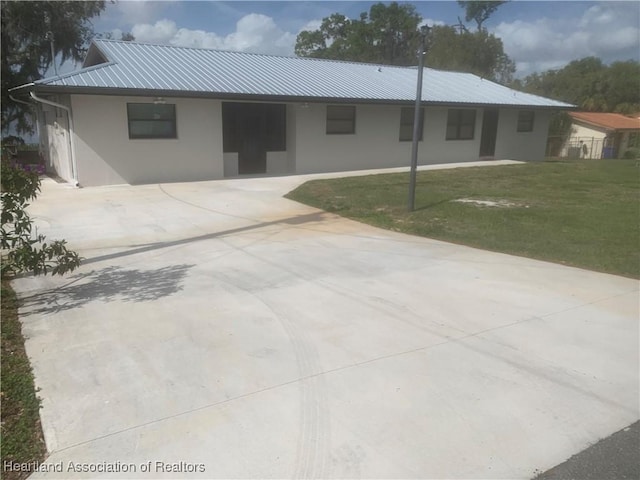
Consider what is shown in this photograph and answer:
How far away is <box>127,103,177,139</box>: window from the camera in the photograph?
1422 centimetres

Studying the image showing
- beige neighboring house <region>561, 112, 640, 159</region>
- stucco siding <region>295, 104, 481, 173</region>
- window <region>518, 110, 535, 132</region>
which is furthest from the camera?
beige neighboring house <region>561, 112, 640, 159</region>

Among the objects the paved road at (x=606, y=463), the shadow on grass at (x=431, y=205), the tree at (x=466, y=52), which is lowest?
the paved road at (x=606, y=463)

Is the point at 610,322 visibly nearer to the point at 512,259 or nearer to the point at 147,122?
the point at 512,259

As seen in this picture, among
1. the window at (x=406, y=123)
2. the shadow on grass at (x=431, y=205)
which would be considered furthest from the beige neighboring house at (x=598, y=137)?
the shadow on grass at (x=431, y=205)

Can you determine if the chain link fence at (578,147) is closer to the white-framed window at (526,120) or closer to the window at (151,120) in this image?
the white-framed window at (526,120)

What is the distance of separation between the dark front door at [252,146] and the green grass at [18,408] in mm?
12908

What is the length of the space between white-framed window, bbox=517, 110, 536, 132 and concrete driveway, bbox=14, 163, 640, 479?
19856 millimetres

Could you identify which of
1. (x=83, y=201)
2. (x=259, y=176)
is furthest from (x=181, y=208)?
(x=259, y=176)

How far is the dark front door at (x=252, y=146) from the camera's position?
16703 mm

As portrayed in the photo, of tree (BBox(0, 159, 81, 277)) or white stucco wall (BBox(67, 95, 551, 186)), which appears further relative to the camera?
white stucco wall (BBox(67, 95, 551, 186))

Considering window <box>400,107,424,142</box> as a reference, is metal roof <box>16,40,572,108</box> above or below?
above

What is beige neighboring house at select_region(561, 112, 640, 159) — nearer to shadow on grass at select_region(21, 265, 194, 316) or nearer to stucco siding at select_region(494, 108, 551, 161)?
stucco siding at select_region(494, 108, 551, 161)

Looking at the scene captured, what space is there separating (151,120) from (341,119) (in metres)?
7.02

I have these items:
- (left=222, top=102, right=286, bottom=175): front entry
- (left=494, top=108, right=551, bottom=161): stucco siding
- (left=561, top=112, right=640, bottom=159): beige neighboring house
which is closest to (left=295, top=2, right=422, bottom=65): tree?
(left=561, top=112, right=640, bottom=159): beige neighboring house
